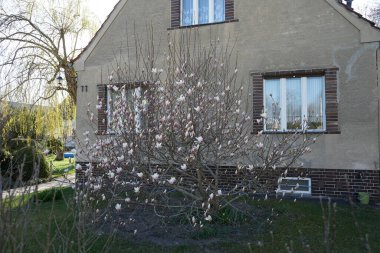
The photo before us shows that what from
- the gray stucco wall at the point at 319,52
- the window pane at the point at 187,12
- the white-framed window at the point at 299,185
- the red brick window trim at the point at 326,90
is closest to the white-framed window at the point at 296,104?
the red brick window trim at the point at 326,90

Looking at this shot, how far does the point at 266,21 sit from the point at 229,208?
522 cm

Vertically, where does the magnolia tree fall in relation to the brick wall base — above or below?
above

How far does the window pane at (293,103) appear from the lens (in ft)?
30.7

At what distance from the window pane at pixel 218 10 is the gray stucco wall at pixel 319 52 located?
305 millimetres

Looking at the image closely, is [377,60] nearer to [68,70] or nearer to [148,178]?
[148,178]

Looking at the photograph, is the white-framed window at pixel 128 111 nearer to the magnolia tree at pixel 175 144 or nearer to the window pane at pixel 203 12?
the magnolia tree at pixel 175 144

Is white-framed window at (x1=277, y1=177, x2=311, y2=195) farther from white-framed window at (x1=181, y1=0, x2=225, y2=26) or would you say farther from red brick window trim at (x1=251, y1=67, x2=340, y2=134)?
white-framed window at (x1=181, y1=0, x2=225, y2=26)

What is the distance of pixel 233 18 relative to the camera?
10.0 metres

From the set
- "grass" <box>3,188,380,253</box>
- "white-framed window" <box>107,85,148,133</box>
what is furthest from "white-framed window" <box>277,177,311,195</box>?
"white-framed window" <box>107,85,148,133</box>

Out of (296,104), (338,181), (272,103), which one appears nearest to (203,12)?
(272,103)

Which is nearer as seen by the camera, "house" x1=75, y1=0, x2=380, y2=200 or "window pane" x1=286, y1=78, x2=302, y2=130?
"house" x1=75, y1=0, x2=380, y2=200

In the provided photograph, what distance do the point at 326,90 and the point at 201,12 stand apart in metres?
4.13

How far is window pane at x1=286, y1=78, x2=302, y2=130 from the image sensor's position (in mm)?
9352

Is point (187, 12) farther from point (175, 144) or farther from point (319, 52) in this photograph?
point (175, 144)
